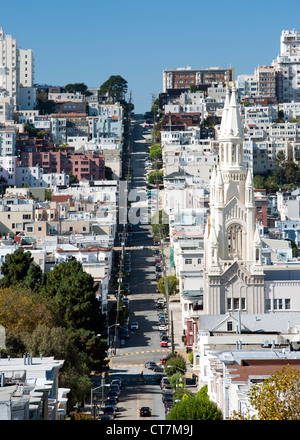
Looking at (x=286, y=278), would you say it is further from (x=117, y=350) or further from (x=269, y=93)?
(x=269, y=93)

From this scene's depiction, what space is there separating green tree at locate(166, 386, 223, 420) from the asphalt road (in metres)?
9.22

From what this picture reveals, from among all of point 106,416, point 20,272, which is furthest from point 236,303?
point 20,272

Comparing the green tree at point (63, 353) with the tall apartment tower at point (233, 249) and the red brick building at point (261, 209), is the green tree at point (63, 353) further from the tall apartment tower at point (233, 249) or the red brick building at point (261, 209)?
the red brick building at point (261, 209)

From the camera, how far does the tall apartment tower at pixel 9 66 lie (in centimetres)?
19312

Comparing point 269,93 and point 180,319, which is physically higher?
point 269,93

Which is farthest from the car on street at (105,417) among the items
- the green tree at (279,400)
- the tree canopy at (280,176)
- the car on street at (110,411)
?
the tree canopy at (280,176)

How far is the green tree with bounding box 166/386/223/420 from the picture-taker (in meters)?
42.3

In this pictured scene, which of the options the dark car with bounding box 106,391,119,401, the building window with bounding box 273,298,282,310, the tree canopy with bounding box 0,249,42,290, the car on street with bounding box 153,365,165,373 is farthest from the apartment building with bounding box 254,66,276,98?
the dark car with bounding box 106,391,119,401

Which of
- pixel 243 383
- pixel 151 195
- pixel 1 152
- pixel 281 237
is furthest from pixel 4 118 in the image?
pixel 243 383

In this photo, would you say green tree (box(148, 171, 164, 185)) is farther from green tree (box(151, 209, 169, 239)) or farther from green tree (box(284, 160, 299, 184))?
green tree (box(151, 209, 169, 239))

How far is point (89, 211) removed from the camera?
419ft

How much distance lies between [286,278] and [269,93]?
128 meters

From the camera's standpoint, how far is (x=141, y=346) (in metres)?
79.2
